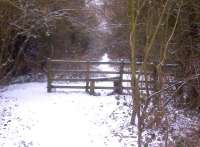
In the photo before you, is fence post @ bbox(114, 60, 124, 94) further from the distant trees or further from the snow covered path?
the distant trees

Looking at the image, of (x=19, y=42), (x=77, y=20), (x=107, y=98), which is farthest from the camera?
(x=77, y=20)

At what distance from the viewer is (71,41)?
30.7 m

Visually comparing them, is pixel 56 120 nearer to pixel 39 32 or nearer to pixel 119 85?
pixel 119 85

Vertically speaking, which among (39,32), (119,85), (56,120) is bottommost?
(56,120)

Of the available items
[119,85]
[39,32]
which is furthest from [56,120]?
[39,32]

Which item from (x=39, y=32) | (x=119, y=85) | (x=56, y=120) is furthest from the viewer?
(x=39, y=32)

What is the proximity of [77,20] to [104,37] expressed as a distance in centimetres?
1098

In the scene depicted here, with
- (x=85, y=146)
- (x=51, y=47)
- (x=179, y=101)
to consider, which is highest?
(x=51, y=47)

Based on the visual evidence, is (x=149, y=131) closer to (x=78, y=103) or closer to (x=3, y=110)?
(x=78, y=103)

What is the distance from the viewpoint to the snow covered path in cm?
1220

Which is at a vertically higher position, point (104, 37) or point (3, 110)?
point (104, 37)

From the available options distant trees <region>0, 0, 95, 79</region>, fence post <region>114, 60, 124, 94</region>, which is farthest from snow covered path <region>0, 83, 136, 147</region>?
distant trees <region>0, 0, 95, 79</region>

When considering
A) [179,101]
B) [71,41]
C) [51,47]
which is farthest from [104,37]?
[179,101]

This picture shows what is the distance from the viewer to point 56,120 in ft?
47.3
